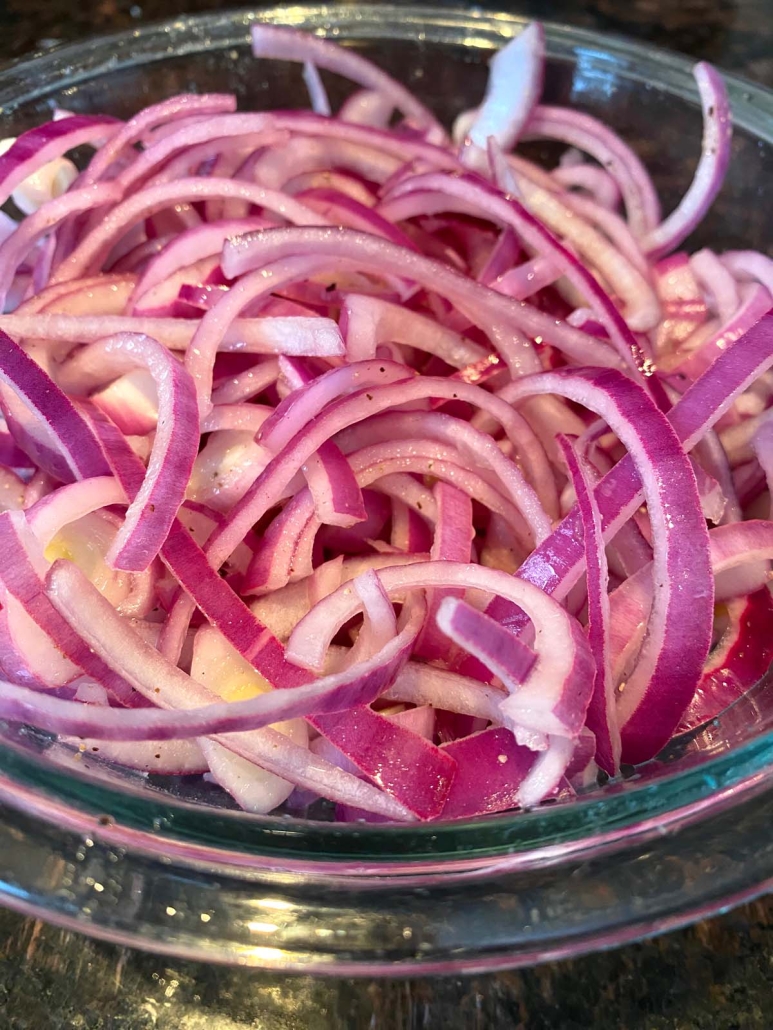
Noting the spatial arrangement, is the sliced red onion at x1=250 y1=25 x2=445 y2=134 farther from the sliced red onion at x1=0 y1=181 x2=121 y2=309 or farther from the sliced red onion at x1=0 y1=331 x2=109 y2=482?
the sliced red onion at x1=0 y1=331 x2=109 y2=482

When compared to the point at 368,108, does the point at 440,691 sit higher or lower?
lower

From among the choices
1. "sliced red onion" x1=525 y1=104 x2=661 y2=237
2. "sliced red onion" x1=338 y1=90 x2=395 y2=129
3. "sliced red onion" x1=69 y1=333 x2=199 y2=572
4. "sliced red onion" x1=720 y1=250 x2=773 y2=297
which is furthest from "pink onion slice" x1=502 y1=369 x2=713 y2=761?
"sliced red onion" x1=338 y1=90 x2=395 y2=129

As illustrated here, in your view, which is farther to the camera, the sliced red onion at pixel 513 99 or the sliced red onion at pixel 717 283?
the sliced red onion at pixel 513 99

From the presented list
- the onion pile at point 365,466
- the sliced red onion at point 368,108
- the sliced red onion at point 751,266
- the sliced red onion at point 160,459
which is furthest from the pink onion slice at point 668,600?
the sliced red onion at point 368,108

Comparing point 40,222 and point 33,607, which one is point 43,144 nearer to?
point 40,222

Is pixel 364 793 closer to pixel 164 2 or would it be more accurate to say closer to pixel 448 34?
pixel 448 34

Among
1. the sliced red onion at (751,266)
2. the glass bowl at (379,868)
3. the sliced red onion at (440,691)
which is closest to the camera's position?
the glass bowl at (379,868)

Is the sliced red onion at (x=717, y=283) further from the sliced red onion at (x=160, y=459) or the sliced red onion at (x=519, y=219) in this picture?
the sliced red onion at (x=160, y=459)

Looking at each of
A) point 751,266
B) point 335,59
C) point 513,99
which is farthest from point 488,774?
point 335,59

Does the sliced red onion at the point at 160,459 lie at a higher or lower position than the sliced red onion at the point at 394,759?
higher
